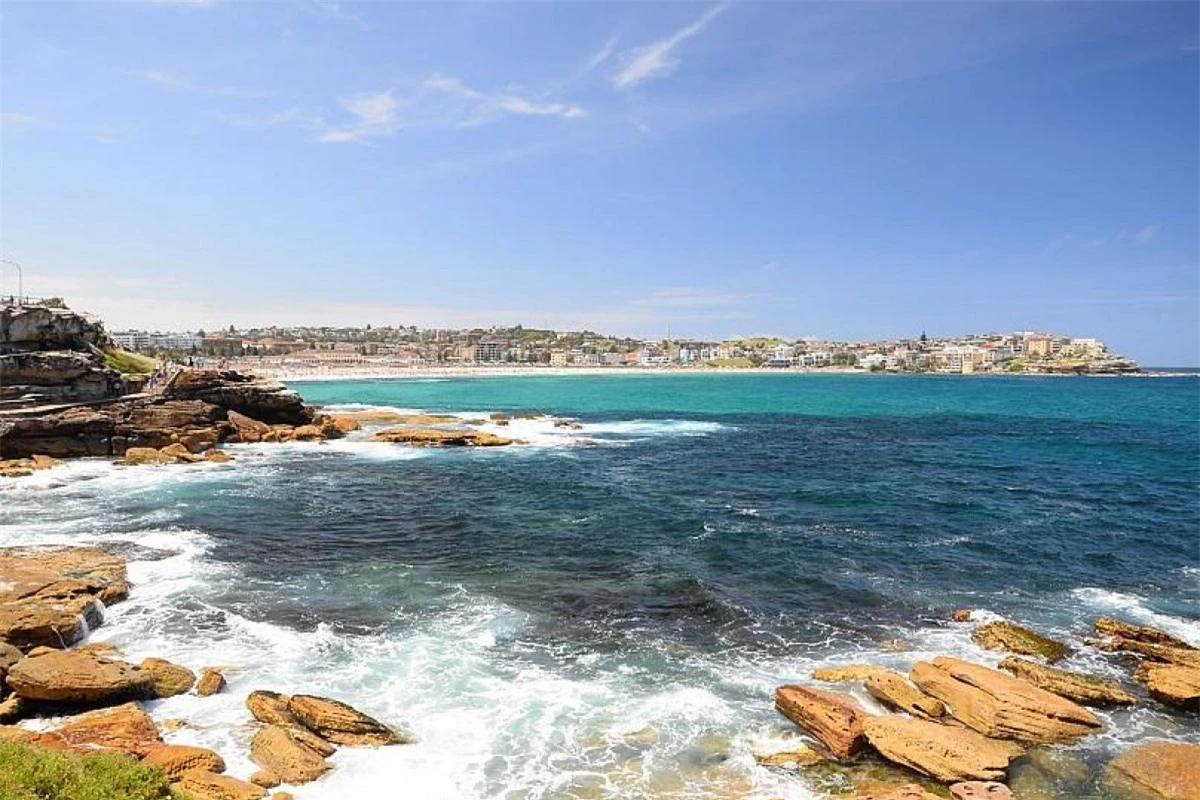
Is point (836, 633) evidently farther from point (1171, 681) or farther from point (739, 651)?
point (1171, 681)

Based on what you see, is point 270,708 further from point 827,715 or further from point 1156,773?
point 1156,773

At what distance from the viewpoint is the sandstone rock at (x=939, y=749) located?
1245 centimetres

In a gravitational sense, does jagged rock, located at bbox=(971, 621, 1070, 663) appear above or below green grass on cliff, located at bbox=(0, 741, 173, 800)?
below

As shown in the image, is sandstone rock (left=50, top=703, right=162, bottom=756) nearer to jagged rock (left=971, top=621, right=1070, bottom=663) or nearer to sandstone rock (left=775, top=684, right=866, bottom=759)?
sandstone rock (left=775, top=684, right=866, bottom=759)

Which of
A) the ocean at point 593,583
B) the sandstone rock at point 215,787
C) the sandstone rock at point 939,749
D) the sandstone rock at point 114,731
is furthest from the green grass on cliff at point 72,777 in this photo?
the sandstone rock at point 939,749

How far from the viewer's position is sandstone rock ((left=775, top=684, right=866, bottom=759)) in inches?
525

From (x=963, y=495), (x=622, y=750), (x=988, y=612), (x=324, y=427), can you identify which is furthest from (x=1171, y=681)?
(x=324, y=427)

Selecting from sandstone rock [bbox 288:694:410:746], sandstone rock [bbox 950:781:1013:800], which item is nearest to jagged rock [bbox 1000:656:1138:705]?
sandstone rock [bbox 950:781:1013:800]

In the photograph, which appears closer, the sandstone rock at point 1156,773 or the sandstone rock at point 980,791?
the sandstone rock at point 980,791

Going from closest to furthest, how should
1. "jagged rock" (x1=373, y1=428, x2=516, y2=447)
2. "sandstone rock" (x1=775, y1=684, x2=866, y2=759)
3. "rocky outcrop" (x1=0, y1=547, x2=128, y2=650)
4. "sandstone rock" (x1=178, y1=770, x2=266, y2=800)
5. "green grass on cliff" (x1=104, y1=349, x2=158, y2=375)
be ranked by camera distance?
"sandstone rock" (x1=178, y1=770, x2=266, y2=800) → "sandstone rock" (x1=775, y1=684, x2=866, y2=759) → "rocky outcrop" (x1=0, y1=547, x2=128, y2=650) → "green grass on cliff" (x1=104, y1=349, x2=158, y2=375) → "jagged rock" (x1=373, y1=428, x2=516, y2=447)

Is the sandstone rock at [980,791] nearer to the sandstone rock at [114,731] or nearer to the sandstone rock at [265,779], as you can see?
the sandstone rock at [265,779]

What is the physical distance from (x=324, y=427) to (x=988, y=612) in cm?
4874

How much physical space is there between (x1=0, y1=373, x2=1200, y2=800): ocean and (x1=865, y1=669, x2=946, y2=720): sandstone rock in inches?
66.0

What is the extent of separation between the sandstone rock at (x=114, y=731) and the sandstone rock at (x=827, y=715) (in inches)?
448
